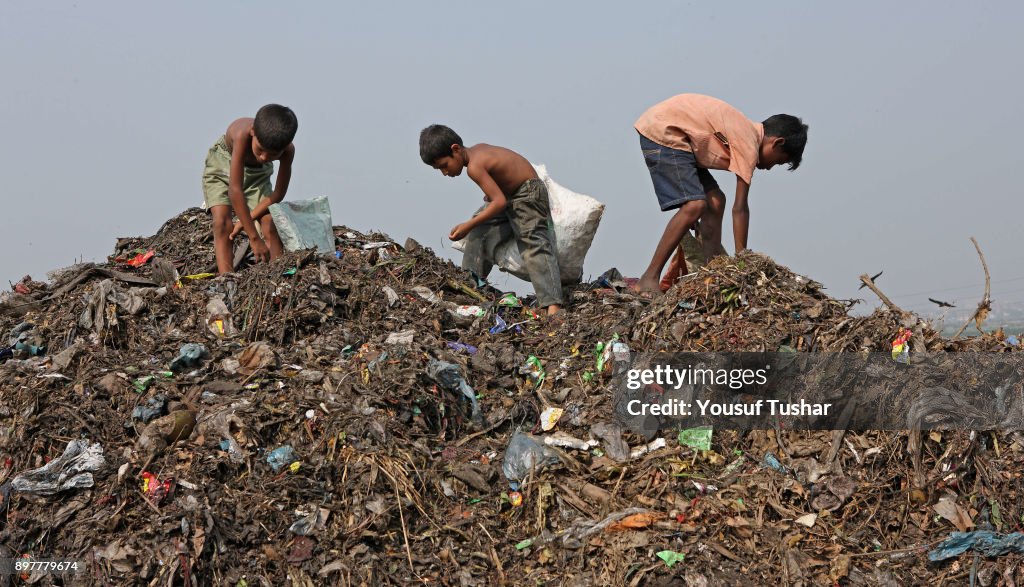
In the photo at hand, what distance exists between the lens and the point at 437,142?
5668 millimetres

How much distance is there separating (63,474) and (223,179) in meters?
2.90

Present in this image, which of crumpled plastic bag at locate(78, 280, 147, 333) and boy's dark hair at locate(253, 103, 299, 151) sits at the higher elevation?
boy's dark hair at locate(253, 103, 299, 151)

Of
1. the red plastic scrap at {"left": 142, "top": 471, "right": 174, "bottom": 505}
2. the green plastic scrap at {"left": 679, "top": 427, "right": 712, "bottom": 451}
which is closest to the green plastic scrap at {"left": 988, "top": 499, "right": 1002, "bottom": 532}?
the green plastic scrap at {"left": 679, "top": 427, "right": 712, "bottom": 451}

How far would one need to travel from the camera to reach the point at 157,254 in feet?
22.9

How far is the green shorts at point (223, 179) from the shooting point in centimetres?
627

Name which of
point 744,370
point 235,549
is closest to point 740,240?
point 744,370

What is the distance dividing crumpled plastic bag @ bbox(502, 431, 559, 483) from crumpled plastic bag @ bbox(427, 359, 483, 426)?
431 millimetres

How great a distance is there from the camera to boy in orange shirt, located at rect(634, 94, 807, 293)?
5922 mm

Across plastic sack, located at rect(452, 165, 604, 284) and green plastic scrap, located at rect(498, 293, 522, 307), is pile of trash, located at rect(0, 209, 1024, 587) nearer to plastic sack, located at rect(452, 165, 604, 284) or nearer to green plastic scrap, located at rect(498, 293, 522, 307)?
green plastic scrap, located at rect(498, 293, 522, 307)

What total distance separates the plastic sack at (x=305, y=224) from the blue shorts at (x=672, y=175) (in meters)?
2.30

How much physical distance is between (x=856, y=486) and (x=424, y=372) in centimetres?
207

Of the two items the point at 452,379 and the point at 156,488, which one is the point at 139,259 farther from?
the point at 156,488

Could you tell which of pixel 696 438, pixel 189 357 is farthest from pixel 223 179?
pixel 696 438

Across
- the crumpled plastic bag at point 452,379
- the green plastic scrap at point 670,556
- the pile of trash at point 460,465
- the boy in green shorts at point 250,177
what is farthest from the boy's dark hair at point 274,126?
the green plastic scrap at point 670,556
